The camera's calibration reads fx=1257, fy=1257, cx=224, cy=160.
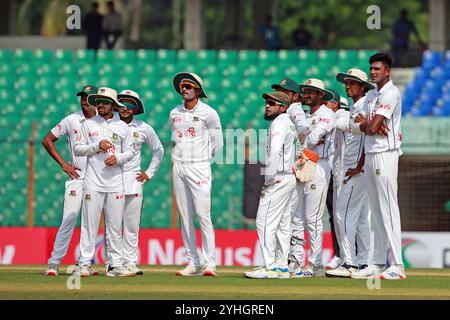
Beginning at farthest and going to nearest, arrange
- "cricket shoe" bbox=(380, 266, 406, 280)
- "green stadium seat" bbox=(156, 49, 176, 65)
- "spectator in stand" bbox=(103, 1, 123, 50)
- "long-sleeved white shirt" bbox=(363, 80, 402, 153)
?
"spectator in stand" bbox=(103, 1, 123, 50) < "green stadium seat" bbox=(156, 49, 176, 65) < "cricket shoe" bbox=(380, 266, 406, 280) < "long-sleeved white shirt" bbox=(363, 80, 402, 153)

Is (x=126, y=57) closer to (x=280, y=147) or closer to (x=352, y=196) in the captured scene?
(x=352, y=196)

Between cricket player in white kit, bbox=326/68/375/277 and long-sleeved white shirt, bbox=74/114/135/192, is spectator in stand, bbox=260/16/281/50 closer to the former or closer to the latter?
cricket player in white kit, bbox=326/68/375/277

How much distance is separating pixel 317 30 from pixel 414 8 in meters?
5.07

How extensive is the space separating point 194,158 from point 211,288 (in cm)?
211

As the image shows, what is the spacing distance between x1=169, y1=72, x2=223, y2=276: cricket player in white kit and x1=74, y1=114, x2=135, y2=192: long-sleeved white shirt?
60 centimetres

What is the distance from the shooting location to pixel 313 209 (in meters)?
14.5

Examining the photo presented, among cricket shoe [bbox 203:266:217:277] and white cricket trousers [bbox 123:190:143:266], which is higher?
white cricket trousers [bbox 123:190:143:266]

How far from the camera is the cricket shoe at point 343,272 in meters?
14.3

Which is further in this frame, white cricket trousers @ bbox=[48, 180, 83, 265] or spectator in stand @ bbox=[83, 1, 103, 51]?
spectator in stand @ bbox=[83, 1, 103, 51]

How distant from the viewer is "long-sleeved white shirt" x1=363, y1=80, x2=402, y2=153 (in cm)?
1318

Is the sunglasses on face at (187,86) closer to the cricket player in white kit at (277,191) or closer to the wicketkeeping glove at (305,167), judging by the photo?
the cricket player in white kit at (277,191)

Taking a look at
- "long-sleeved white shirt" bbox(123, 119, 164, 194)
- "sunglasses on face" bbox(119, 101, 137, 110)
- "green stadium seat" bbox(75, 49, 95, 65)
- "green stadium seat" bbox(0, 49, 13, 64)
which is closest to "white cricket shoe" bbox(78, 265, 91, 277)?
"long-sleeved white shirt" bbox(123, 119, 164, 194)

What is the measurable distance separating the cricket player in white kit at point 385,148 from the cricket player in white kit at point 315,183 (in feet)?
3.37

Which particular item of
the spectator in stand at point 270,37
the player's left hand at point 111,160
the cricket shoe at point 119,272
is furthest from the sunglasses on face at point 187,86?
the spectator in stand at point 270,37
